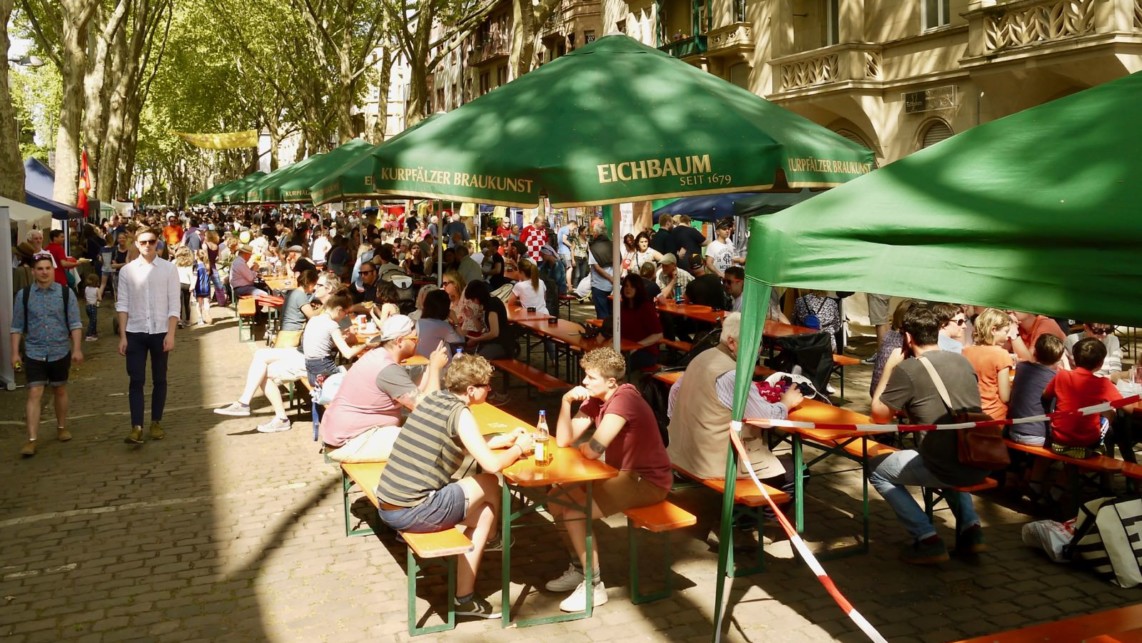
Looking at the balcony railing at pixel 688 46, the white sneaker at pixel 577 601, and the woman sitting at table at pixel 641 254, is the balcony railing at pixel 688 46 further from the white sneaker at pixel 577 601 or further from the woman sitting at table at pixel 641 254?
the white sneaker at pixel 577 601

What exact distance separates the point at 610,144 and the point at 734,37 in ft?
74.3

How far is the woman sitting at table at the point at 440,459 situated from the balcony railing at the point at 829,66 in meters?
18.8

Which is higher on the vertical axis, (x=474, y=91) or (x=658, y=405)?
(x=474, y=91)

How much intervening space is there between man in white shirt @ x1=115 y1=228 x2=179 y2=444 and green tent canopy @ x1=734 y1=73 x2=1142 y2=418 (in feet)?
21.5

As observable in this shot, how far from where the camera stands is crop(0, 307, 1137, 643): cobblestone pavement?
573 centimetres

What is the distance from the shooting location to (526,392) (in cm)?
1249

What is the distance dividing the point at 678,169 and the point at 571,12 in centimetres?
4048

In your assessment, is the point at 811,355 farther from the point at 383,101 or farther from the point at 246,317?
the point at 383,101

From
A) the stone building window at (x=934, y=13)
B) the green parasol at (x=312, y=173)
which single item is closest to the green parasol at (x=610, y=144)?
the green parasol at (x=312, y=173)

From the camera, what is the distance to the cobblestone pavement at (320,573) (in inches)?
225

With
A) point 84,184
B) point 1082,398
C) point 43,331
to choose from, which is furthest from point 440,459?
point 84,184

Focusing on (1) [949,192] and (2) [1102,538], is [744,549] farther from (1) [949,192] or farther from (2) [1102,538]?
(1) [949,192]

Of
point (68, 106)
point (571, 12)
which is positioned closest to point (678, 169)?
point (68, 106)

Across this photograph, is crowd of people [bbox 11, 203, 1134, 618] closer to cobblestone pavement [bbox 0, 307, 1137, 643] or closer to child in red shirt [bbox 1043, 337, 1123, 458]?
child in red shirt [bbox 1043, 337, 1123, 458]
